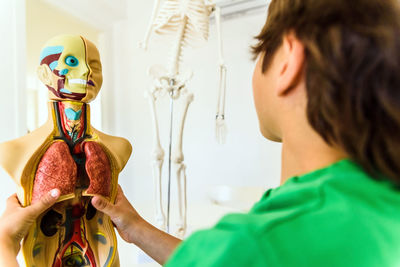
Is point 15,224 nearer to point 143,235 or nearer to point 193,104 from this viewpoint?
point 143,235

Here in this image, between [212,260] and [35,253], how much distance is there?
66 centimetres

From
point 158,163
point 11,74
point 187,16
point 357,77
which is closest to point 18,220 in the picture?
point 357,77

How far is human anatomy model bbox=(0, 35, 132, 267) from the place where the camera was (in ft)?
2.49

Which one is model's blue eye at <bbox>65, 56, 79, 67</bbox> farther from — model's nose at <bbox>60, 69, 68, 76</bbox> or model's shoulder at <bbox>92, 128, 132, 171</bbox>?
model's shoulder at <bbox>92, 128, 132, 171</bbox>

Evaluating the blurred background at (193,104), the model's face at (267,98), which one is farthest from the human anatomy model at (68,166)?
the blurred background at (193,104)

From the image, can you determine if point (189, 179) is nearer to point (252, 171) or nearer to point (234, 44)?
point (252, 171)

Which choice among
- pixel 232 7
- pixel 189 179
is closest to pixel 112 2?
pixel 232 7

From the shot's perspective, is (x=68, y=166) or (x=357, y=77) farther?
(x=68, y=166)

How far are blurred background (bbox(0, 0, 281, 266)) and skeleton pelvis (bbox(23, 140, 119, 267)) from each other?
1.23m

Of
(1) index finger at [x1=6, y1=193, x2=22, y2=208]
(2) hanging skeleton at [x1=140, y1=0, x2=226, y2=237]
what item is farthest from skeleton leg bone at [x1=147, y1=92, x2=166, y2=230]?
(1) index finger at [x1=6, y1=193, x2=22, y2=208]

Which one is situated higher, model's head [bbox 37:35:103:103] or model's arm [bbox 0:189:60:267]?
model's head [bbox 37:35:103:103]

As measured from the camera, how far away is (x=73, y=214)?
84 centimetres

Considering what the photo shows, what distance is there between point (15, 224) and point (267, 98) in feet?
2.08

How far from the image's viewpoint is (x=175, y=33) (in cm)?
183
